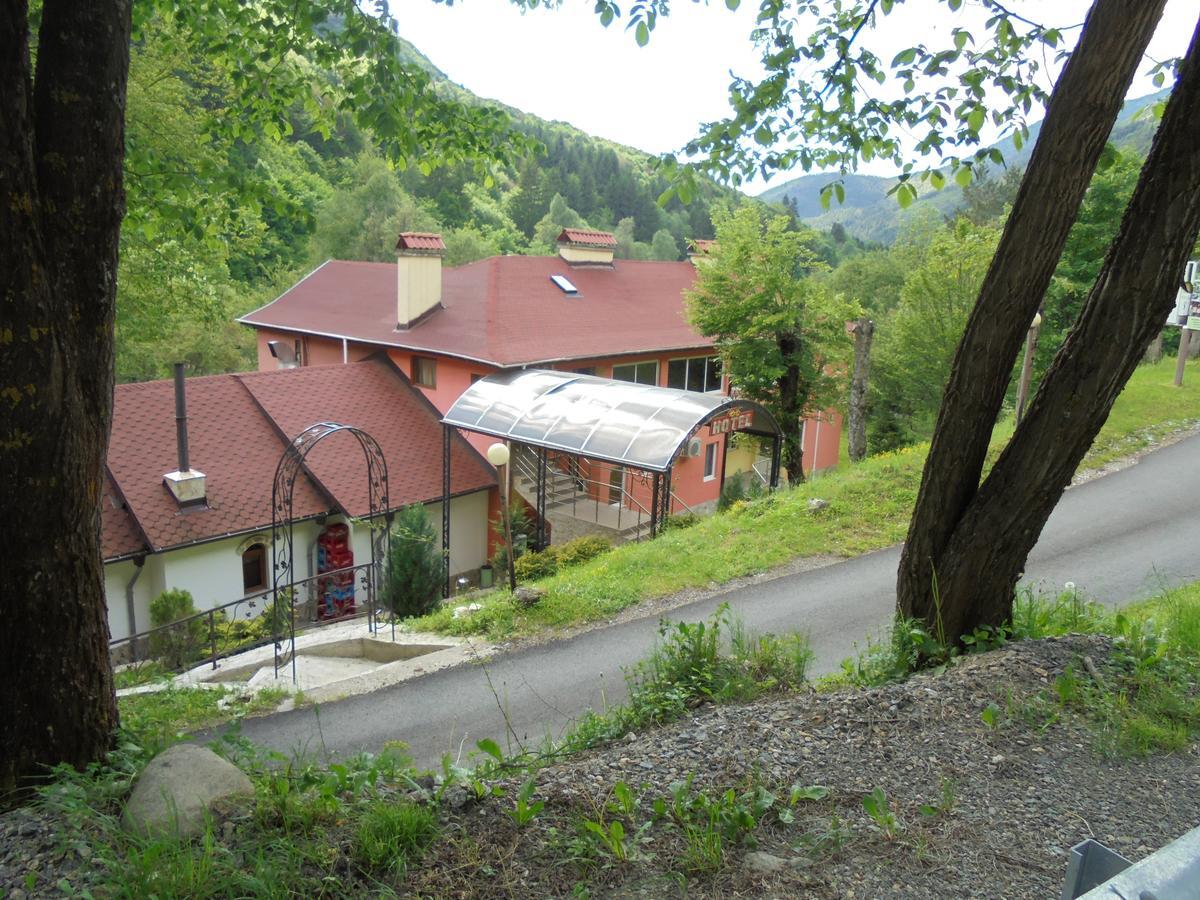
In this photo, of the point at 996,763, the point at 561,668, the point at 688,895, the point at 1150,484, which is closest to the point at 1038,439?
the point at 996,763

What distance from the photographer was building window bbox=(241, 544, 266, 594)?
17.7 m

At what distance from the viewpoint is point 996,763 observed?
3.77m

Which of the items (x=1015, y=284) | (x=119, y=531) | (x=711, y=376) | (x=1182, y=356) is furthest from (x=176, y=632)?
(x=1182, y=356)

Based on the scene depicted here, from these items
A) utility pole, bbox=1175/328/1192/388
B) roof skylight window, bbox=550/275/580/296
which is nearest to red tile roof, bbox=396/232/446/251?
roof skylight window, bbox=550/275/580/296

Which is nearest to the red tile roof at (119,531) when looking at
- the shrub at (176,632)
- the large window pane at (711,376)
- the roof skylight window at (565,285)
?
the shrub at (176,632)

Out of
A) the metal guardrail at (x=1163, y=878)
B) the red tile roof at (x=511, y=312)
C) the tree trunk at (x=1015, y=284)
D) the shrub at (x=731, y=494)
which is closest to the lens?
the metal guardrail at (x=1163, y=878)

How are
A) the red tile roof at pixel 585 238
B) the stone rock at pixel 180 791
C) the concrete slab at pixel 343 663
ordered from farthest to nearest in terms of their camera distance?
the red tile roof at pixel 585 238, the concrete slab at pixel 343 663, the stone rock at pixel 180 791

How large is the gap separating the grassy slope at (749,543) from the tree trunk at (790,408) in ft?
15.3

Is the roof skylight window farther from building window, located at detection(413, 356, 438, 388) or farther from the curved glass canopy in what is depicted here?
the curved glass canopy

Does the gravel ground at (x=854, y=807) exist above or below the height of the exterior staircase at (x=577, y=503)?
above

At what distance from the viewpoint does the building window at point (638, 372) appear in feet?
87.7

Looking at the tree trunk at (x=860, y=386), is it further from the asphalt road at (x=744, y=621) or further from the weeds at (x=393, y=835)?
the weeds at (x=393, y=835)

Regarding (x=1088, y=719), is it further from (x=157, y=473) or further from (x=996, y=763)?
(x=157, y=473)

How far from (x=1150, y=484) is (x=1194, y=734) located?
37.8 ft
